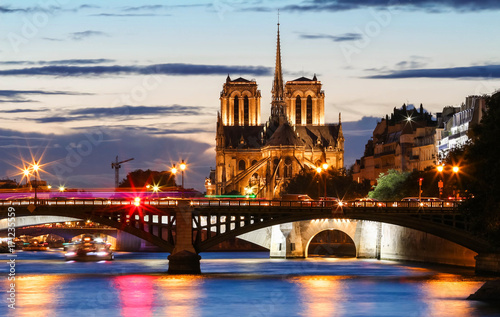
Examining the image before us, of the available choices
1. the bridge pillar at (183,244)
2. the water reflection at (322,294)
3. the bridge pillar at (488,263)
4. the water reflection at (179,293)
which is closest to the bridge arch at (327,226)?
the bridge pillar at (183,244)

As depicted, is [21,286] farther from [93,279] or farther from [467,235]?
[467,235]

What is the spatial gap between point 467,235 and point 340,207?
33.1ft

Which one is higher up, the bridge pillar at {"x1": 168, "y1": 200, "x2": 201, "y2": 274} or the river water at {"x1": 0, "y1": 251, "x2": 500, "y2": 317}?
the bridge pillar at {"x1": 168, "y1": 200, "x2": 201, "y2": 274}

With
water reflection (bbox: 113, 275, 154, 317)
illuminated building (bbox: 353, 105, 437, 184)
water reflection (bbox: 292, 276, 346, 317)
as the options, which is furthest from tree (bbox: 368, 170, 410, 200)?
water reflection (bbox: 113, 275, 154, 317)

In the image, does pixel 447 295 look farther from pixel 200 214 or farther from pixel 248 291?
pixel 200 214

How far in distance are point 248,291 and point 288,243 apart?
4904cm

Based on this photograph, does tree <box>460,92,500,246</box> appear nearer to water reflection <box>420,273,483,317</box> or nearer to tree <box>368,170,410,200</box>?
water reflection <box>420,273,483,317</box>

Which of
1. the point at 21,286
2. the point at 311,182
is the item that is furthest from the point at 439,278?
the point at 311,182

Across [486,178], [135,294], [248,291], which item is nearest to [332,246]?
[248,291]

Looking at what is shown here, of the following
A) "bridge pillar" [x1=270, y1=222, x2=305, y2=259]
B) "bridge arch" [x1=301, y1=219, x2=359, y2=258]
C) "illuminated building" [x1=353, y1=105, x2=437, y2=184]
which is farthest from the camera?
"illuminated building" [x1=353, y1=105, x2=437, y2=184]

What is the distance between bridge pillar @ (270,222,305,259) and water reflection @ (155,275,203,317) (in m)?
36.8

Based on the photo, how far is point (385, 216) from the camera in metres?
97.4

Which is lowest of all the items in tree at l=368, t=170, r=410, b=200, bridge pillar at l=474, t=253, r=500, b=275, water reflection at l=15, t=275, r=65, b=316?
water reflection at l=15, t=275, r=65, b=316

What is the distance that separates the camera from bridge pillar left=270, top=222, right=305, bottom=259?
130 m
